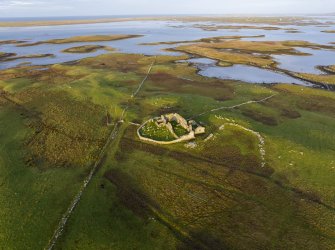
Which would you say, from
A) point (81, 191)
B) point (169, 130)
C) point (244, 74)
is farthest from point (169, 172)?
point (244, 74)

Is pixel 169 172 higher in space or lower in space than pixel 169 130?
lower

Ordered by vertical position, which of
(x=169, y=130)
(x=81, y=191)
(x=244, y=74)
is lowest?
(x=81, y=191)

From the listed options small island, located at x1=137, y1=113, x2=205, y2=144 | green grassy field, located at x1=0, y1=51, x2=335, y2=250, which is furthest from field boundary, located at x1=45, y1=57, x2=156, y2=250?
small island, located at x1=137, y1=113, x2=205, y2=144

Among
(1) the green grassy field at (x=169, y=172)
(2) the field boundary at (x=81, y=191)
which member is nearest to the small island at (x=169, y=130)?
(1) the green grassy field at (x=169, y=172)

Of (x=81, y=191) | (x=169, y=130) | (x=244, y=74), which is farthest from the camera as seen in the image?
(x=244, y=74)

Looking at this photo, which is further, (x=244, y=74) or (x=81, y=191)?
(x=244, y=74)

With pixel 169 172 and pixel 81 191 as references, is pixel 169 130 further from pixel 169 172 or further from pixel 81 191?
pixel 81 191

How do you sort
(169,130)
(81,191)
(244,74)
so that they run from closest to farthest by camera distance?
(81,191)
(169,130)
(244,74)

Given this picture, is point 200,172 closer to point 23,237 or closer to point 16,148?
point 23,237

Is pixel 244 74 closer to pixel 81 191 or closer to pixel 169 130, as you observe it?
pixel 169 130

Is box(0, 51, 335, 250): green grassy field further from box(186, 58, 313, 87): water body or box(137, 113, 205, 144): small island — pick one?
box(186, 58, 313, 87): water body
